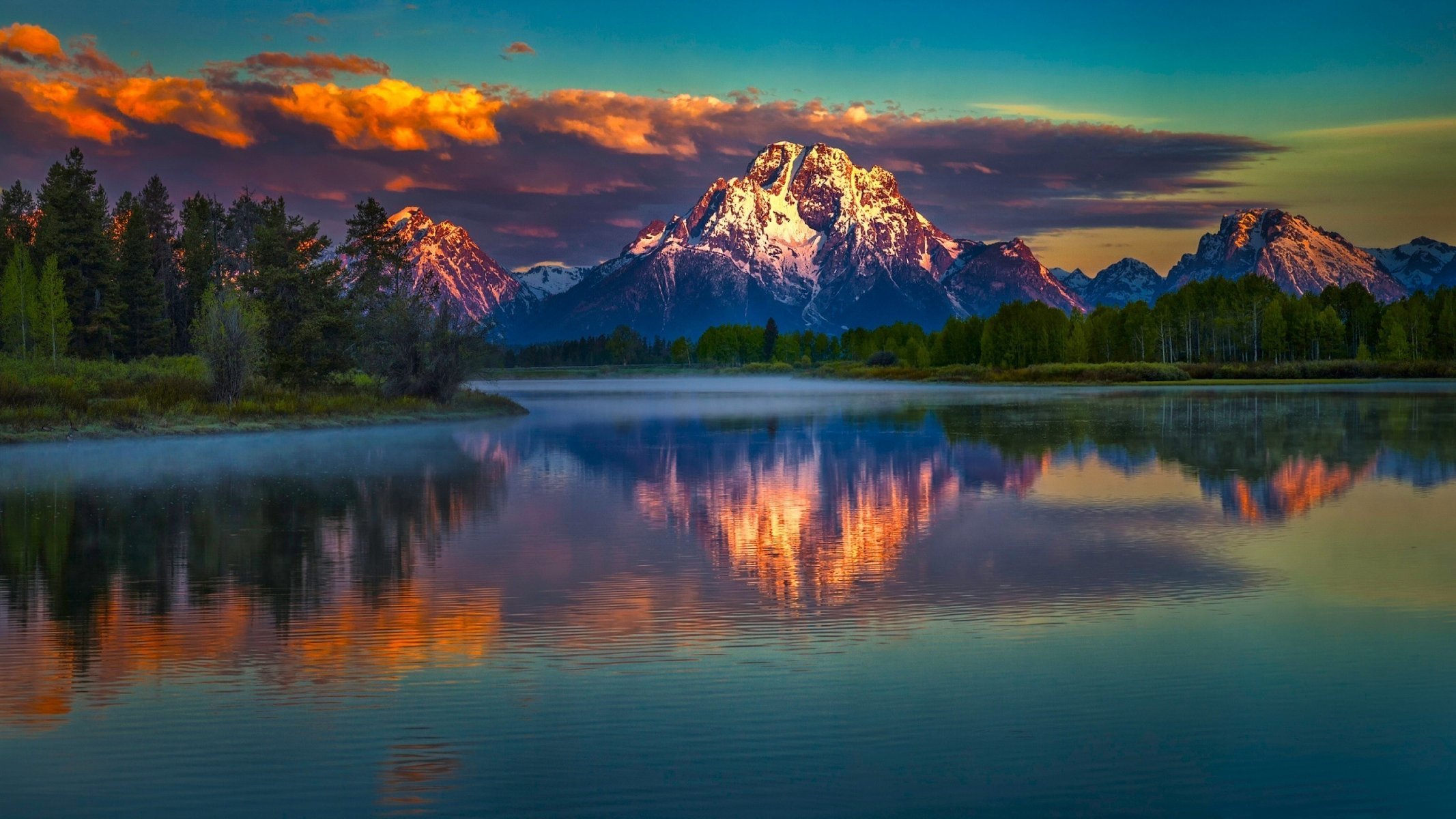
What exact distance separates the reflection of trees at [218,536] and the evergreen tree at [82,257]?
65.9 metres

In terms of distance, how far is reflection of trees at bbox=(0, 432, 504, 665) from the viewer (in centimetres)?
1547

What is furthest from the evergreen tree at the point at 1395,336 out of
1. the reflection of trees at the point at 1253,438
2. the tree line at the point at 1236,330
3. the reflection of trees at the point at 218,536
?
the reflection of trees at the point at 218,536

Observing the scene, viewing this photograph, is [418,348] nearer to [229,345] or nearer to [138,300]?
[229,345]

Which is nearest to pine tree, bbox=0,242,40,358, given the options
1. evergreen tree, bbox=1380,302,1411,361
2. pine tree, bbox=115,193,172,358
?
pine tree, bbox=115,193,172,358

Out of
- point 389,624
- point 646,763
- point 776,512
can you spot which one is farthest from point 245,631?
point 776,512

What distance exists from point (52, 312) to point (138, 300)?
20914 mm

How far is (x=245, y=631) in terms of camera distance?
13195 millimetres

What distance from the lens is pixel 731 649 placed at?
12.3 metres

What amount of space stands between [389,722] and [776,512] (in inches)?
604

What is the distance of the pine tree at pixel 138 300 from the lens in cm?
9719

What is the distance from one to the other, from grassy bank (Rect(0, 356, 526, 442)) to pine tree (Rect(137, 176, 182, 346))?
3988cm

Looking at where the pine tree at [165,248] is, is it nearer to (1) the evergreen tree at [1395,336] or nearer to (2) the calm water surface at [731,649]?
(2) the calm water surface at [731,649]

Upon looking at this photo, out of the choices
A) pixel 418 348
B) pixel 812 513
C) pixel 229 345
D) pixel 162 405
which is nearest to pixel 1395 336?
pixel 418 348

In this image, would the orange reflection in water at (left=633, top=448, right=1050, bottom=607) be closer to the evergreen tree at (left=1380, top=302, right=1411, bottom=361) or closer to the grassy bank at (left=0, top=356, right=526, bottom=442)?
the grassy bank at (left=0, top=356, right=526, bottom=442)
